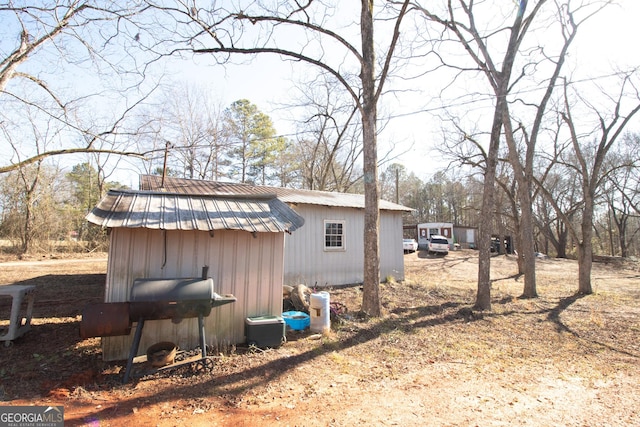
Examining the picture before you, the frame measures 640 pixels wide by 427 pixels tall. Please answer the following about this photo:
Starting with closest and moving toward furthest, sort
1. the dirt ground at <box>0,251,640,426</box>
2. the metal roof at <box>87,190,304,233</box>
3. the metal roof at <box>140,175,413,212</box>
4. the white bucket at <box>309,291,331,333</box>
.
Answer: the dirt ground at <box>0,251,640,426</box> < the metal roof at <box>87,190,304,233</box> < the white bucket at <box>309,291,331,333</box> < the metal roof at <box>140,175,413,212</box>

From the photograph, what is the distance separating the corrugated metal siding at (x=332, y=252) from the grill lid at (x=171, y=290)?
5.78 meters

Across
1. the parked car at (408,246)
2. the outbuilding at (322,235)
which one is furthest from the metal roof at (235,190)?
the parked car at (408,246)

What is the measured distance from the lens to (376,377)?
423 centimetres

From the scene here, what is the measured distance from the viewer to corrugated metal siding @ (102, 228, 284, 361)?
4574 mm

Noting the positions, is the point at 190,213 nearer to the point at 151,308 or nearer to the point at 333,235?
the point at 151,308

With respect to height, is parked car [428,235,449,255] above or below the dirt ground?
above

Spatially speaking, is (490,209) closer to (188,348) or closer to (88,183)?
(188,348)

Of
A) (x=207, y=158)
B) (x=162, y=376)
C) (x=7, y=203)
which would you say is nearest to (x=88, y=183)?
(x=7, y=203)

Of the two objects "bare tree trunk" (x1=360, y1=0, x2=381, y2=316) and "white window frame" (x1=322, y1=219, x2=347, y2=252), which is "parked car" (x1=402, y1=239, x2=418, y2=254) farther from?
"bare tree trunk" (x1=360, y1=0, x2=381, y2=316)

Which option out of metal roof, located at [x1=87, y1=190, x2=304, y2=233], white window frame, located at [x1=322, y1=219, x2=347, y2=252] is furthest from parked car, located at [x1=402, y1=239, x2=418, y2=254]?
metal roof, located at [x1=87, y1=190, x2=304, y2=233]

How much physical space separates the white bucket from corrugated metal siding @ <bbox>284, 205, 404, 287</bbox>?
408 cm

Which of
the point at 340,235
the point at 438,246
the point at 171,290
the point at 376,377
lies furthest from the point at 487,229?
the point at 438,246

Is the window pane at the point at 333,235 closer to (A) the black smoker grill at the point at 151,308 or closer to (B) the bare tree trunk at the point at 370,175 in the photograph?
(B) the bare tree trunk at the point at 370,175

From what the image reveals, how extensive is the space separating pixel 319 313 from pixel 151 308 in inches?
118
